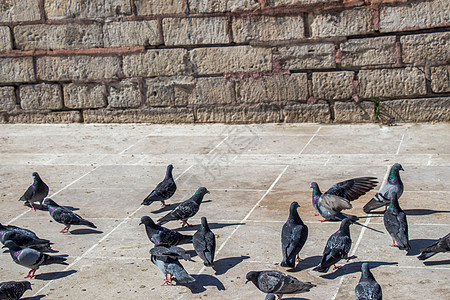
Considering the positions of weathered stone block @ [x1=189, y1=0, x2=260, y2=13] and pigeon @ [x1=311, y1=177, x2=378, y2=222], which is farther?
weathered stone block @ [x1=189, y1=0, x2=260, y2=13]

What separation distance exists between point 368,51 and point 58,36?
498 centimetres

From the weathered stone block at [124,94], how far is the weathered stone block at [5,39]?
1816 mm

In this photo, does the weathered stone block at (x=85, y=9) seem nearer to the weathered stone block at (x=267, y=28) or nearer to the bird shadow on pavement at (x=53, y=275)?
the weathered stone block at (x=267, y=28)

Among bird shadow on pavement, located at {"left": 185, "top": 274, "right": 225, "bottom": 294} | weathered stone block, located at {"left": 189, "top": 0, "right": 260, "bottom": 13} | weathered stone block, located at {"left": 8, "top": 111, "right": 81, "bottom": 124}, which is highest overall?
weathered stone block, located at {"left": 189, "top": 0, "right": 260, "bottom": 13}

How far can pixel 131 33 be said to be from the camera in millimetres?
11445

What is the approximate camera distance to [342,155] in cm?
962

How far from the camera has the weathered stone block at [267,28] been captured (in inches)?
431

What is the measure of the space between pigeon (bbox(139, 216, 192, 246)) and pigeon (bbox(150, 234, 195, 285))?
0.29m

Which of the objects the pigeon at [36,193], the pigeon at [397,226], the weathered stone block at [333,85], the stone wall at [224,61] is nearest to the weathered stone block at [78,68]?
the stone wall at [224,61]

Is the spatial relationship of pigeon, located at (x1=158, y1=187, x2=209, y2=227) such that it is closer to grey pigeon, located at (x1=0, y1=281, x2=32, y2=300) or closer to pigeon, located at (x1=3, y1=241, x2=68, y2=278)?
pigeon, located at (x1=3, y1=241, x2=68, y2=278)

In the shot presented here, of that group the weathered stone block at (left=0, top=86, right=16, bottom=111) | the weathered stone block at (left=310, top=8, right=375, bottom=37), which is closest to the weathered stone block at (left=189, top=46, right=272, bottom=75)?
the weathered stone block at (left=310, top=8, right=375, bottom=37)

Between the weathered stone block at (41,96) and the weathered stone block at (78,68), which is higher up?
→ the weathered stone block at (78,68)

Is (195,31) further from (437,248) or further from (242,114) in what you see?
(437,248)

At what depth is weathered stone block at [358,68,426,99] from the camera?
10.7 m
